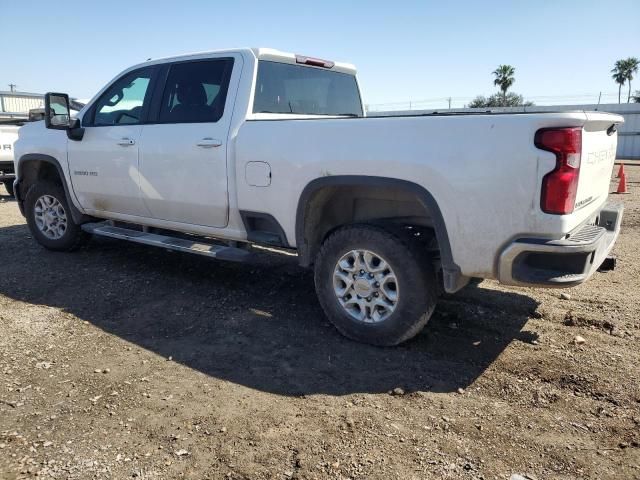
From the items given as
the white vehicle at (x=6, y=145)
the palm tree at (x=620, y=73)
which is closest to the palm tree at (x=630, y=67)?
A: the palm tree at (x=620, y=73)

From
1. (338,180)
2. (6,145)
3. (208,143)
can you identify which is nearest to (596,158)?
(338,180)

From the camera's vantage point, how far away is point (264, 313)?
4.46 m

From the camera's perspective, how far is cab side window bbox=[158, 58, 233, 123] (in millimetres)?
4535

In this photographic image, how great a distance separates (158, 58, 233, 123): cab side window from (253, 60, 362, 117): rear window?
32 centimetres

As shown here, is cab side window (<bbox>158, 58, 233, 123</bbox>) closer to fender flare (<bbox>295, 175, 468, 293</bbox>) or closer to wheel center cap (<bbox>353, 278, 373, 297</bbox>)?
fender flare (<bbox>295, 175, 468, 293</bbox>)

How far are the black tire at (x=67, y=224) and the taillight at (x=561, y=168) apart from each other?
514cm

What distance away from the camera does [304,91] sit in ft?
16.6

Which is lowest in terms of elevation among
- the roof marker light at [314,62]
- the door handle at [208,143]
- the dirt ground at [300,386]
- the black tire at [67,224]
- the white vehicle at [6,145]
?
the dirt ground at [300,386]

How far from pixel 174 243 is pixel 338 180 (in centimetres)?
197

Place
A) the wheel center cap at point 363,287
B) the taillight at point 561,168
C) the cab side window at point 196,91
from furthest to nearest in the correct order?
A: the cab side window at point 196,91
the wheel center cap at point 363,287
the taillight at point 561,168

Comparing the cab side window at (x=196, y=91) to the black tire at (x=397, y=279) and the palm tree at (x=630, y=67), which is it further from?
the palm tree at (x=630, y=67)

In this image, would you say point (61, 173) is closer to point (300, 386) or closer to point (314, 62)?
point (314, 62)

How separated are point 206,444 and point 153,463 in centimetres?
27

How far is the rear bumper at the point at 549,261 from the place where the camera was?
297 centimetres
